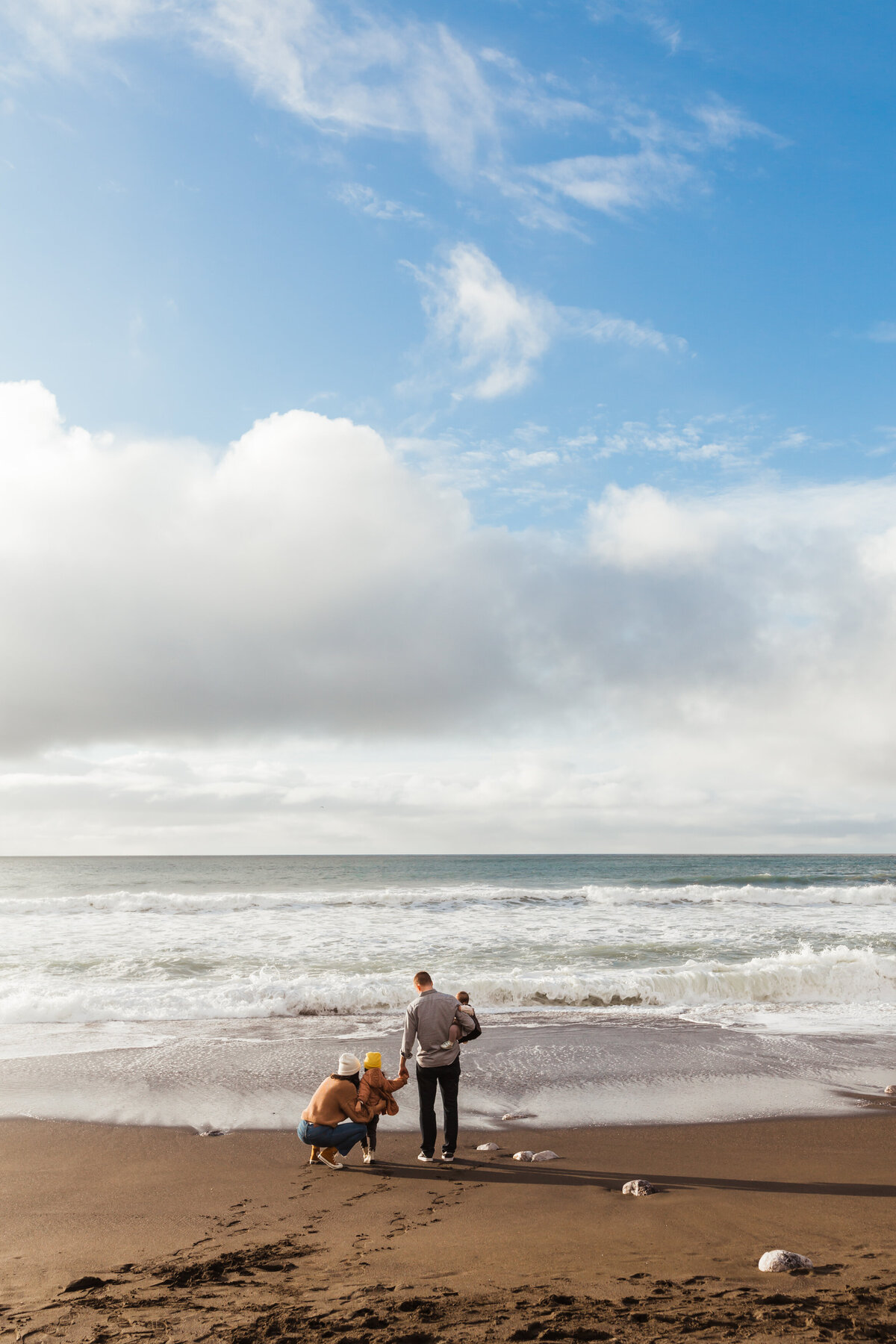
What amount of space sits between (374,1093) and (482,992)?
8.60 meters

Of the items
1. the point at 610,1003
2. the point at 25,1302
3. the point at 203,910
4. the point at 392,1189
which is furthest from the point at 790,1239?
the point at 203,910

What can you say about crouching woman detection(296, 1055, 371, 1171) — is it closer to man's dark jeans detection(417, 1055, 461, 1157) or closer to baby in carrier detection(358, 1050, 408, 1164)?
baby in carrier detection(358, 1050, 408, 1164)

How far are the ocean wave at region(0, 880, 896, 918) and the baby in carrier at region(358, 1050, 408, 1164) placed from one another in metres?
25.0

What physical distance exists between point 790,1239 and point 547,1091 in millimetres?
4320

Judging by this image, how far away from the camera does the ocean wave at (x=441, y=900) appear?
107 ft

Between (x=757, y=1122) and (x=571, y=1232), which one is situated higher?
(x=571, y=1232)

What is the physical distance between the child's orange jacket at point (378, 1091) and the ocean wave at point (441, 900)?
25000mm

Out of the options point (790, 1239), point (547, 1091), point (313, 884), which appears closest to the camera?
point (790, 1239)

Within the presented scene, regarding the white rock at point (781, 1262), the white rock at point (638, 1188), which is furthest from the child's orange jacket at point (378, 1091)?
the white rock at point (781, 1262)

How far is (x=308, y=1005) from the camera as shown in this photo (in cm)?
1460

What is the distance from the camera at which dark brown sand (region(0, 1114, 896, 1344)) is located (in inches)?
160

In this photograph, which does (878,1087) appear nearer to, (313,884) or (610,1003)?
(610,1003)

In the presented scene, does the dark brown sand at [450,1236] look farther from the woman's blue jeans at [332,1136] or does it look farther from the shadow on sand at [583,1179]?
the woman's blue jeans at [332,1136]

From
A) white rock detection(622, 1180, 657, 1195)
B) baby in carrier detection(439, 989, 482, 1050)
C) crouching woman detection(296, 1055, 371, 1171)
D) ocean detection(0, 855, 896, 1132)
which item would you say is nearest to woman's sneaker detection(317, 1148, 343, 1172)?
crouching woman detection(296, 1055, 371, 1171)
